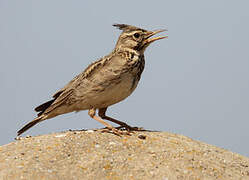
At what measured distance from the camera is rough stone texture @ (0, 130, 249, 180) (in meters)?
8.64

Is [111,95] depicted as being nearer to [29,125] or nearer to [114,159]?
[114,159]

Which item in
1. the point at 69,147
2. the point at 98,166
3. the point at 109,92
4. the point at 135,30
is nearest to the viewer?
the point at 98,166

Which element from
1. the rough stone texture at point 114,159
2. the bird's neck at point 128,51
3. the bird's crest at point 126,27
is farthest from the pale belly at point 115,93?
the bird's crest at point 126,27

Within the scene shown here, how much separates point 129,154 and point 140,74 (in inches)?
90.6

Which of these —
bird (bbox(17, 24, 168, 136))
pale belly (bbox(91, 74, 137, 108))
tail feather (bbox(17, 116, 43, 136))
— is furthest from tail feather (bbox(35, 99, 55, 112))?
pale belly (bbox(91, 74, 137, 108))

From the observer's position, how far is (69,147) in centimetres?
950

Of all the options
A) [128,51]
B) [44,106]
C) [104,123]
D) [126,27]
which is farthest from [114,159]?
[126,27]

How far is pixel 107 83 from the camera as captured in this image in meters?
10.3

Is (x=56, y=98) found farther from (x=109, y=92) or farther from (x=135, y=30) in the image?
(x=135, y=30)

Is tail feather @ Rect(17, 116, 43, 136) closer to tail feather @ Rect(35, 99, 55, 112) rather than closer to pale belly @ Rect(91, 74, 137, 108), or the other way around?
tail feather @ Rect(35, 99, 55, 112)

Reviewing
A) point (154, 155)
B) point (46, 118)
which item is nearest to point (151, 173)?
point (154, 155)

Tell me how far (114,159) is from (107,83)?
6.45ft

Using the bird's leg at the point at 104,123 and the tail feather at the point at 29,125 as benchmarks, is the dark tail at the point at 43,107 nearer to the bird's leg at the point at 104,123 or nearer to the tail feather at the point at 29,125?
the tail feather at the point at 29,125

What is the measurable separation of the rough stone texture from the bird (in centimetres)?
70
